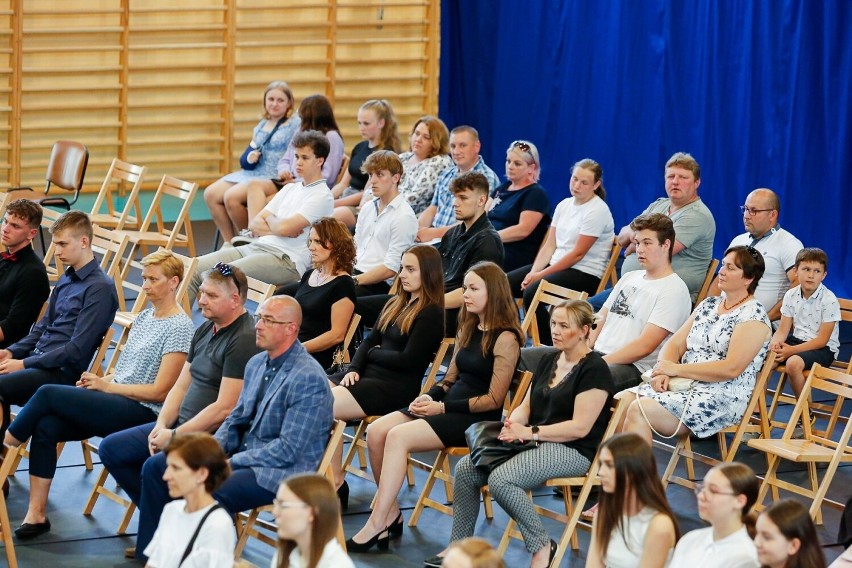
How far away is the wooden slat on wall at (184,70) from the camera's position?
37.1 feet

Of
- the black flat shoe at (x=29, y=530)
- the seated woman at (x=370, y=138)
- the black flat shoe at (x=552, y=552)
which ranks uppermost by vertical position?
the seated woman at (x=370, y=138)

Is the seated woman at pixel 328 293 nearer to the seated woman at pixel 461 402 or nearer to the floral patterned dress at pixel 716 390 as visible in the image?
the seated woman at pixel 461 402

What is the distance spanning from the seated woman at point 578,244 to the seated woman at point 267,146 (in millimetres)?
2636

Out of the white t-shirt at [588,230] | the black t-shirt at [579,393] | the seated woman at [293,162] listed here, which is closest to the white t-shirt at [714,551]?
the black t-shirt at [579,393]

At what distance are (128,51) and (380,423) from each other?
276 inches

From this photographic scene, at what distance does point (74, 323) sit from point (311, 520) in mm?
2585

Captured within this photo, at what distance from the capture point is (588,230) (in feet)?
25.0

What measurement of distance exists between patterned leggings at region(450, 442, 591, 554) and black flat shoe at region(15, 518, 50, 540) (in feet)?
5.46

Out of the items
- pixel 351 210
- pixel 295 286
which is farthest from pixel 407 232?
pixel 351 210

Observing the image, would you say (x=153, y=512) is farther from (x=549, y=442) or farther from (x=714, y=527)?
(x=714, y=527)

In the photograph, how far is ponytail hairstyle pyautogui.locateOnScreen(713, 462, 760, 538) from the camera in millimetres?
3938

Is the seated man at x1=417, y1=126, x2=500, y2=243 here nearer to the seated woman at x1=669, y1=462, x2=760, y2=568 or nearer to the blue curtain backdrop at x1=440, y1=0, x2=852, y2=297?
the blue curtain backdrop at x1=440, y1=0, x2=852, y2=297

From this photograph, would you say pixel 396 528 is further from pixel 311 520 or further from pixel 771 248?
pixel 771 248

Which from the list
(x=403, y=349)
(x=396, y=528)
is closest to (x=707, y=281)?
(x=403, y=349)
